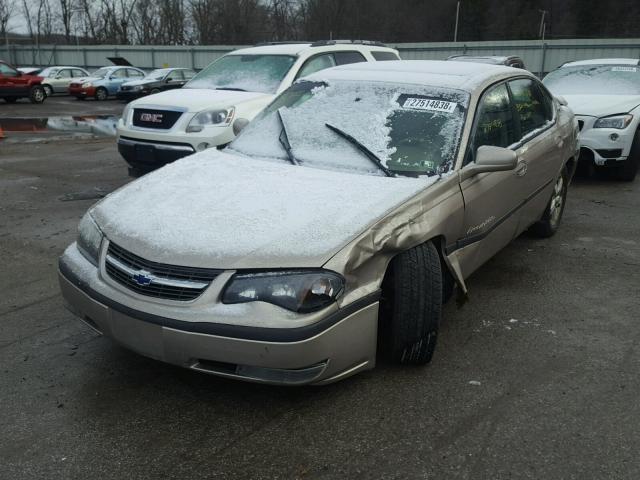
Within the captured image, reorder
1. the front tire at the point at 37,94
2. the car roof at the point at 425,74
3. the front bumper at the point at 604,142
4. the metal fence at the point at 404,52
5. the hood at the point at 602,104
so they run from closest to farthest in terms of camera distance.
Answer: the car roof at the point at 425,74 < the front bumper at the point at 604,142 < the hood at the point at 602,104 < the front tire at the point at 37,94 < the metal fence at the point at 404,52

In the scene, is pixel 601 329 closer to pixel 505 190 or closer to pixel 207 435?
pixel 505 190

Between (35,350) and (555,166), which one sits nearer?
(35,350)

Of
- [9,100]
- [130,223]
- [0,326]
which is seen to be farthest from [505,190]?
[9,100]

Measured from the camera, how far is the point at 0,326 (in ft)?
12.4

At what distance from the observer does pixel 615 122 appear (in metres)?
7.66

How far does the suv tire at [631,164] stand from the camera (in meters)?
7.81

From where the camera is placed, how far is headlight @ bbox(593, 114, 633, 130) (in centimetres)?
764

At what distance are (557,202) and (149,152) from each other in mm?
4658

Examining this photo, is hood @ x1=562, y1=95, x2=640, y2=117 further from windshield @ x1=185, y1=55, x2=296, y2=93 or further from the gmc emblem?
the gmc emblem

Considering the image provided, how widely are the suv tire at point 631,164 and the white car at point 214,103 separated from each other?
4.04m

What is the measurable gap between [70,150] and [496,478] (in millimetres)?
10666

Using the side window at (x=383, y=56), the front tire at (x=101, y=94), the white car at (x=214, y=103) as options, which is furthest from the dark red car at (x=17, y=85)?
the side window at (x=383, y=56)

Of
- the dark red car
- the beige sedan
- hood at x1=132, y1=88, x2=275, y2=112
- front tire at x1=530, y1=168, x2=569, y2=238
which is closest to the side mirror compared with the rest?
the beige sedan

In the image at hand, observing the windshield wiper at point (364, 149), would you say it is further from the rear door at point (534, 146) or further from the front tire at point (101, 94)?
the front tire at point (101, 94)
